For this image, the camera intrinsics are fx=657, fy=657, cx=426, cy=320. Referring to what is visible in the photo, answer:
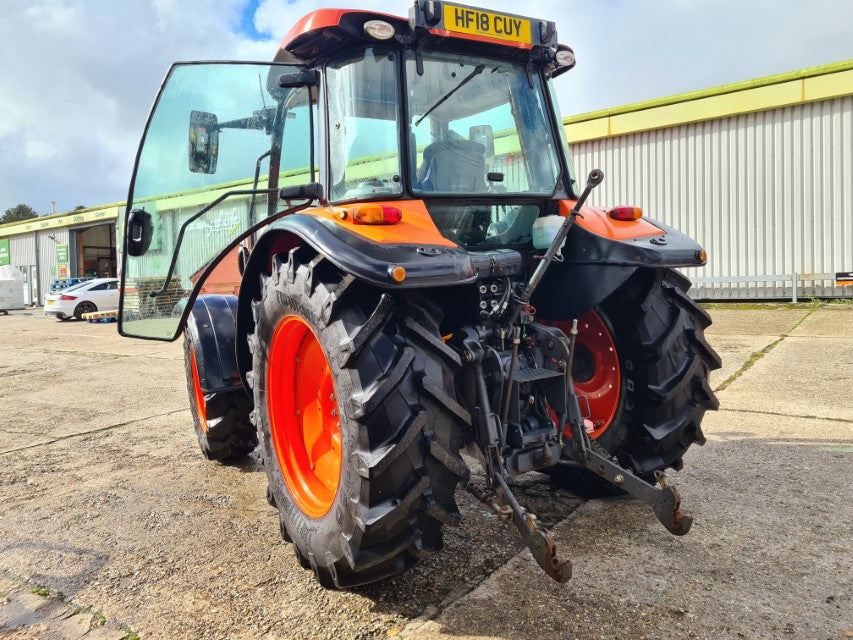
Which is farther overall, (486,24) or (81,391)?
(81,391)

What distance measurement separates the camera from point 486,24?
2.85 meters

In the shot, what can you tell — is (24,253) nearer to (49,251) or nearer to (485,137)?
(49,251)

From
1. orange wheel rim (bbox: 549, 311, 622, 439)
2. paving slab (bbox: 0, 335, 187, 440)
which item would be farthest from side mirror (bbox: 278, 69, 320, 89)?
paving slab (bbox: 0, 335, 187, 440)

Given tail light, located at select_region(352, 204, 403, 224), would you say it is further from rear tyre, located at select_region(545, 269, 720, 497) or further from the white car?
the white car

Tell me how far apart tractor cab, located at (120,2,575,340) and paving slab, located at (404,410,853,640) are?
1.30m

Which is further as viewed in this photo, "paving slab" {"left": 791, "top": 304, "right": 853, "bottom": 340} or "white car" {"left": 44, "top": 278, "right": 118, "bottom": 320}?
"white car" {"left": 44, "top": 278, "right": 118, "bottom": 320}

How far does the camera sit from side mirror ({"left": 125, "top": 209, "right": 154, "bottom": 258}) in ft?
11.3

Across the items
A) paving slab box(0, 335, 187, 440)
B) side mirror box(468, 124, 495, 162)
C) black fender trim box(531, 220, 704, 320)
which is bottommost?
paving slab box(0, 335, 187, 440)

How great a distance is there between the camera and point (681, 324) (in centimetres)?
297

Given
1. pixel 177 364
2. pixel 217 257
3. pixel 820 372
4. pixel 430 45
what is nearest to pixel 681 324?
pixel 430 45

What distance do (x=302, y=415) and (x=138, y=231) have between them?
142cm

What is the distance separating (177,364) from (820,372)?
25.8 ft

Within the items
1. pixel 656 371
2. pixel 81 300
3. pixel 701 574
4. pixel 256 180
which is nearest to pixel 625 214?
pixel 656 371

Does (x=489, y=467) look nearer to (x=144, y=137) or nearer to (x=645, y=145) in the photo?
(x=144, y=137)
